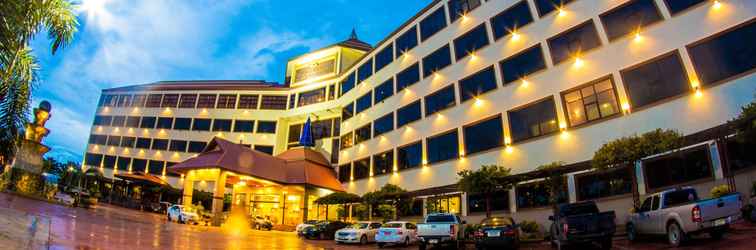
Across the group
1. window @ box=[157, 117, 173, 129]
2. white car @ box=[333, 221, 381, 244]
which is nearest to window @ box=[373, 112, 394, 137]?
white car @ box=[333, 221, 381, 244]

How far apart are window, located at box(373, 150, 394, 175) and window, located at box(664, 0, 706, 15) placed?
74.9ft

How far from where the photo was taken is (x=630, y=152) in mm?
15133

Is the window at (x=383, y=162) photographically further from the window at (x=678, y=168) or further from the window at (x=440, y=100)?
the window at (x=678, y=168)

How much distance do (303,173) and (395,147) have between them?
11.4m

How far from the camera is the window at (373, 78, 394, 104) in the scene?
38.4 metres

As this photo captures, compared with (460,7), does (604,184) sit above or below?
below

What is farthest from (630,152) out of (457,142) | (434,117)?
(434,117)

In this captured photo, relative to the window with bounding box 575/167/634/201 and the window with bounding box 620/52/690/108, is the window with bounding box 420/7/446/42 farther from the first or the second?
the window with bounding box 575/167/634/201

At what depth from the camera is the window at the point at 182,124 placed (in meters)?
60.1

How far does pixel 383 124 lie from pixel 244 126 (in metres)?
28.1

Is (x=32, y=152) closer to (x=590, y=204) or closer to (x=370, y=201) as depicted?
(x=370, y=201)

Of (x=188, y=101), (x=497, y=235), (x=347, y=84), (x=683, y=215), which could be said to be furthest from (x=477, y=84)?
(x=188, y=101)

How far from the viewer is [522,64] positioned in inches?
1003

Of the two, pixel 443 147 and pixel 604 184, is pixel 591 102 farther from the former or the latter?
pixel 443 147
